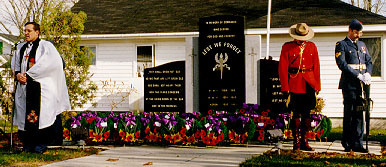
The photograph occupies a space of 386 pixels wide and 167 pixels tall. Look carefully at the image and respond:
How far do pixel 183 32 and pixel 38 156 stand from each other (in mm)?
9664

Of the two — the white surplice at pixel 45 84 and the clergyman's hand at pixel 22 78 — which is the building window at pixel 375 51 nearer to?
the white surplice at pixel 45 84

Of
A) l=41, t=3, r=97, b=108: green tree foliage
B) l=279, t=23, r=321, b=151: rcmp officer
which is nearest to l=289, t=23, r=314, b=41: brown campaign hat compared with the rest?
l=279, t=23, r=321, b=151: rcmp officer

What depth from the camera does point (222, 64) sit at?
30.1ft

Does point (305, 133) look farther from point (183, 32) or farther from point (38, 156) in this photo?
point (183, 32)

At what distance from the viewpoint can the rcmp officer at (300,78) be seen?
733cm

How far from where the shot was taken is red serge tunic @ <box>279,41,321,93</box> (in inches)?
288

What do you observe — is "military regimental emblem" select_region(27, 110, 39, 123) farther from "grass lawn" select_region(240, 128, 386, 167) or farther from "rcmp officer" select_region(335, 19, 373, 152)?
"rcmp officer" select_region(335, 19, 373, 152)

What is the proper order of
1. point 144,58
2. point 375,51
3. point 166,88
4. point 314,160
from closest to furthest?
point 314,160, point 166,88, point 375,51, point 144,58

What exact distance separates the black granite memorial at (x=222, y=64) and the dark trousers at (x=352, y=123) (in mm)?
2227

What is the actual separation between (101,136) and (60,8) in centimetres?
387

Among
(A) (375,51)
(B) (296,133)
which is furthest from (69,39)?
(A) (375,51)

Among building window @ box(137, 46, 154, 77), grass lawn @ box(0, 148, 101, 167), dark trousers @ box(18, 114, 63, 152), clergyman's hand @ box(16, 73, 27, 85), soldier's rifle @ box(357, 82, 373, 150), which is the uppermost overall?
building window @ box(137, 46, 154, 77)

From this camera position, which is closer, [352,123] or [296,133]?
[296,133]

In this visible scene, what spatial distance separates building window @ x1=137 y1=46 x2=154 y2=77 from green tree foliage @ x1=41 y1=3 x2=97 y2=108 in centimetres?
535
